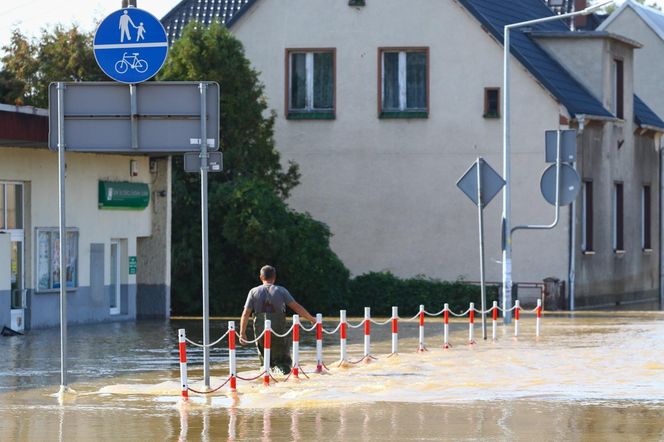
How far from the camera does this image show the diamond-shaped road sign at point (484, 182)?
26.7 metres

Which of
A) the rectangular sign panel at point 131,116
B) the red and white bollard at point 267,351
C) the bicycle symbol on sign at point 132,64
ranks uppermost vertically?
the bicycle symbol on sign at point 132,64

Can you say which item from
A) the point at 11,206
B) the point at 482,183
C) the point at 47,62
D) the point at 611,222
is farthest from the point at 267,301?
the point at 611,222

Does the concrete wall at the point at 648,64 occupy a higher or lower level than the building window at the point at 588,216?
higher

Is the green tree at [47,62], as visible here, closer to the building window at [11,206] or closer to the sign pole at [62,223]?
the building window at [11,206]

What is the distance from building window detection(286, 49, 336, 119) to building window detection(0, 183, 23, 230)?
562 inches

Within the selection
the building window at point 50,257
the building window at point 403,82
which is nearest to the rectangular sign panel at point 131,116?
the building window at point 50,257

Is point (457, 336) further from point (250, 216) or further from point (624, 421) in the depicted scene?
point (624, 421)

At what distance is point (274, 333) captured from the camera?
19422 mm

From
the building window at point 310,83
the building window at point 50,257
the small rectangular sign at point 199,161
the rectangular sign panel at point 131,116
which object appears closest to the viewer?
the small rectangular sign at point 199,161

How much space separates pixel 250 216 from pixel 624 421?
73.7 feet

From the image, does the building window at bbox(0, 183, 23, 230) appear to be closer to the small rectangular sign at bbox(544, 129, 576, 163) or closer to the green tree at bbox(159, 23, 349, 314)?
the green tree at bbox(159, 23, 349, 314)

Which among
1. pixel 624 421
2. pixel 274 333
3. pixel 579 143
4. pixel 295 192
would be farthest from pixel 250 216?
pixel 624 421

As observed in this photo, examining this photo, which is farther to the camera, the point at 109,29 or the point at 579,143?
the point at 579,143

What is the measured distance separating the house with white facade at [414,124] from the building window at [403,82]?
3 centimetres
